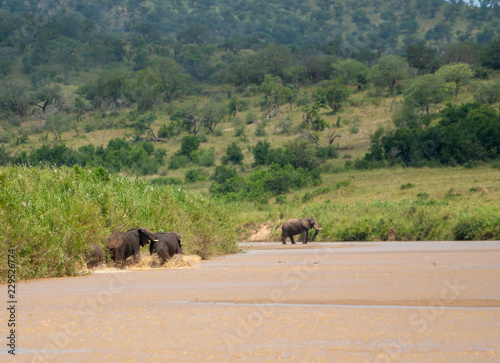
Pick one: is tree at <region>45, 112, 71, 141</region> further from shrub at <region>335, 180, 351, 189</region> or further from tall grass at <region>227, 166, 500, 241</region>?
shrub at <region>335, 180, 351, 189</region>

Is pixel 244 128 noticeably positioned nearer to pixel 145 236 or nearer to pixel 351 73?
pixel 351 73

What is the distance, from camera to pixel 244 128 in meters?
69.2

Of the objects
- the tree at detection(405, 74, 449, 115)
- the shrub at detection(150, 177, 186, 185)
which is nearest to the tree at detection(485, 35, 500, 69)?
the tree at detection(405, 74, 449, 115)

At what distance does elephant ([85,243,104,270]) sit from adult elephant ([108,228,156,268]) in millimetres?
316

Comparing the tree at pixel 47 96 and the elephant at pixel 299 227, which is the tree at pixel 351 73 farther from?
the elephant at pixel 299 227

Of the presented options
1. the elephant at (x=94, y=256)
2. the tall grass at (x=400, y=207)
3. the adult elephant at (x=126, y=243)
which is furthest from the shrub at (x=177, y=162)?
the elephant at (x=94, y=256)

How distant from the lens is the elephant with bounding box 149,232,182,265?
13078 millimetres

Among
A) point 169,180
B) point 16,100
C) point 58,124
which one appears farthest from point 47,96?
point 169,180

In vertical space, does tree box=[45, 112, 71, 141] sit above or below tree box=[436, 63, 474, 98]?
below

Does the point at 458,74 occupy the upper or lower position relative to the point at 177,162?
upper

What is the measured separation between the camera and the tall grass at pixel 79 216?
11094 mm

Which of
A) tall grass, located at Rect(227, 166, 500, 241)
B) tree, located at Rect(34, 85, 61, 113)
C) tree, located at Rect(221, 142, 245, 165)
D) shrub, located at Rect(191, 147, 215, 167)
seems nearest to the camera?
tall grass, located at Rect(227, 166, 500, 241)

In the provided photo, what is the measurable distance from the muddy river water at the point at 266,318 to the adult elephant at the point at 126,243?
82.1 inches

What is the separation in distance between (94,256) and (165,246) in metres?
1.41
